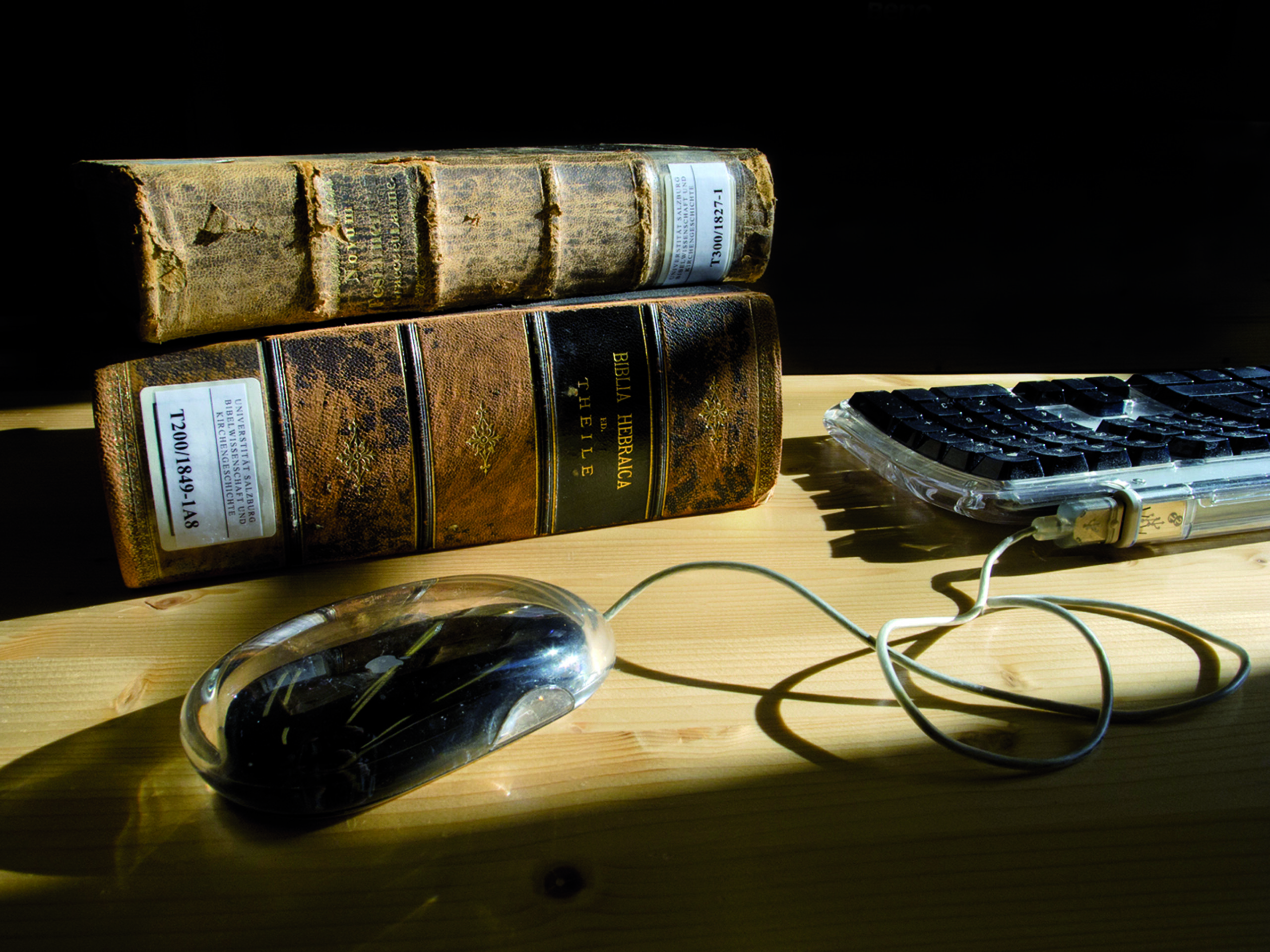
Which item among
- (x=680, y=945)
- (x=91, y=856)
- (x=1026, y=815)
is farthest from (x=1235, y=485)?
(x=91, y=856)

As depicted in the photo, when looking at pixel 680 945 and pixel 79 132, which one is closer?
pixel 680 945

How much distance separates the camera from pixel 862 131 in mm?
1271

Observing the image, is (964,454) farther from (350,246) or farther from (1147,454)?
(350,246)

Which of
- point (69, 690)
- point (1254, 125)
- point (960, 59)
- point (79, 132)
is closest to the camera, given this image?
point (69, 690)

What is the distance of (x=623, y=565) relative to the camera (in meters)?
0.61

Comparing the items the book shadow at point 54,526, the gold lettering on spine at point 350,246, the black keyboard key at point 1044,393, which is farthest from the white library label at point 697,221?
the book shadow at point 54,526

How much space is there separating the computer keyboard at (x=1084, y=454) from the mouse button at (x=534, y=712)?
371 mm

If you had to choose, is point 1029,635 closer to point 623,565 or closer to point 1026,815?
point 1026,815

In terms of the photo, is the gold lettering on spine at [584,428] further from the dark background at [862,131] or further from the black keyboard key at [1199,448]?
the dark background at [862,131]

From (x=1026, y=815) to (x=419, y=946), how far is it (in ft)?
0.88

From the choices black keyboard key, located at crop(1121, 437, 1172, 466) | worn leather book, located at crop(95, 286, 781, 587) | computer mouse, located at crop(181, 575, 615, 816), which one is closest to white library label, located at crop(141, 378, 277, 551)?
worn leather book, located at crop(95, 286, 781, 587)

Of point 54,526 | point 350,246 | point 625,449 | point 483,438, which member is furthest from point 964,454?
point 54,526

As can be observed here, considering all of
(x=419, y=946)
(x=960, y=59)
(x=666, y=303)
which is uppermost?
(x=960, y=59)

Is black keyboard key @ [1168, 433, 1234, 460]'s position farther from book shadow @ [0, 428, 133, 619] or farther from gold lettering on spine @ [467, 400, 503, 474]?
book shadow @ [0, 428, 133, 619]
